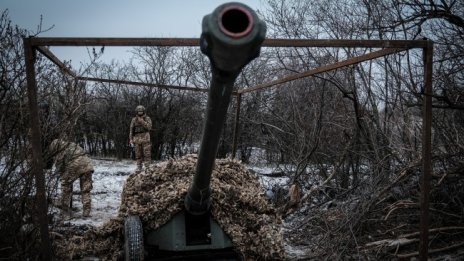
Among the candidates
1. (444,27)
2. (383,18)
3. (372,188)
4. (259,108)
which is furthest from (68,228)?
(259,108)

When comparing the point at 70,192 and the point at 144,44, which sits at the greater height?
the point at 144,44

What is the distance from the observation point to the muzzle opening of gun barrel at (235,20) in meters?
1.85

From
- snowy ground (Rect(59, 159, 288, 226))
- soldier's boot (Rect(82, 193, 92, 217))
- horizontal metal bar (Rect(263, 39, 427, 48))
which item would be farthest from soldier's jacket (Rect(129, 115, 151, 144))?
horizontal metal bar (Rect(263, 39, 427, 48))

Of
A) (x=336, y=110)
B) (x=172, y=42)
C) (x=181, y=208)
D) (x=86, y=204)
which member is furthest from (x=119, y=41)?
(x=336, y=110)

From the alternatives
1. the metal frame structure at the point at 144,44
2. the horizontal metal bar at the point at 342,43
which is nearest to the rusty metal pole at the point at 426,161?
the metal frame structure at the point at 144,44

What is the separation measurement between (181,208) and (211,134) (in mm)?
1540

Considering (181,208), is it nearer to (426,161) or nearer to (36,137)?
(36,137)

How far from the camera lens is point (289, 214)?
24.8 feet

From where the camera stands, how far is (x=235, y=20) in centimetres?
191

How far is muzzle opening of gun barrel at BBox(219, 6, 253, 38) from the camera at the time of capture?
1.85 m

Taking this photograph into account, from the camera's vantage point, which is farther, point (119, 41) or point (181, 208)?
point (181, 208)

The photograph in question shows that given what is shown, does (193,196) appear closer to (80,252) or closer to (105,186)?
(80,252)

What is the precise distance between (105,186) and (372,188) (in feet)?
24.7

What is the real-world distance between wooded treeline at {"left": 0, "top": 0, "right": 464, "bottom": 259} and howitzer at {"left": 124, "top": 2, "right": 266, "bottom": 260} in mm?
1167
